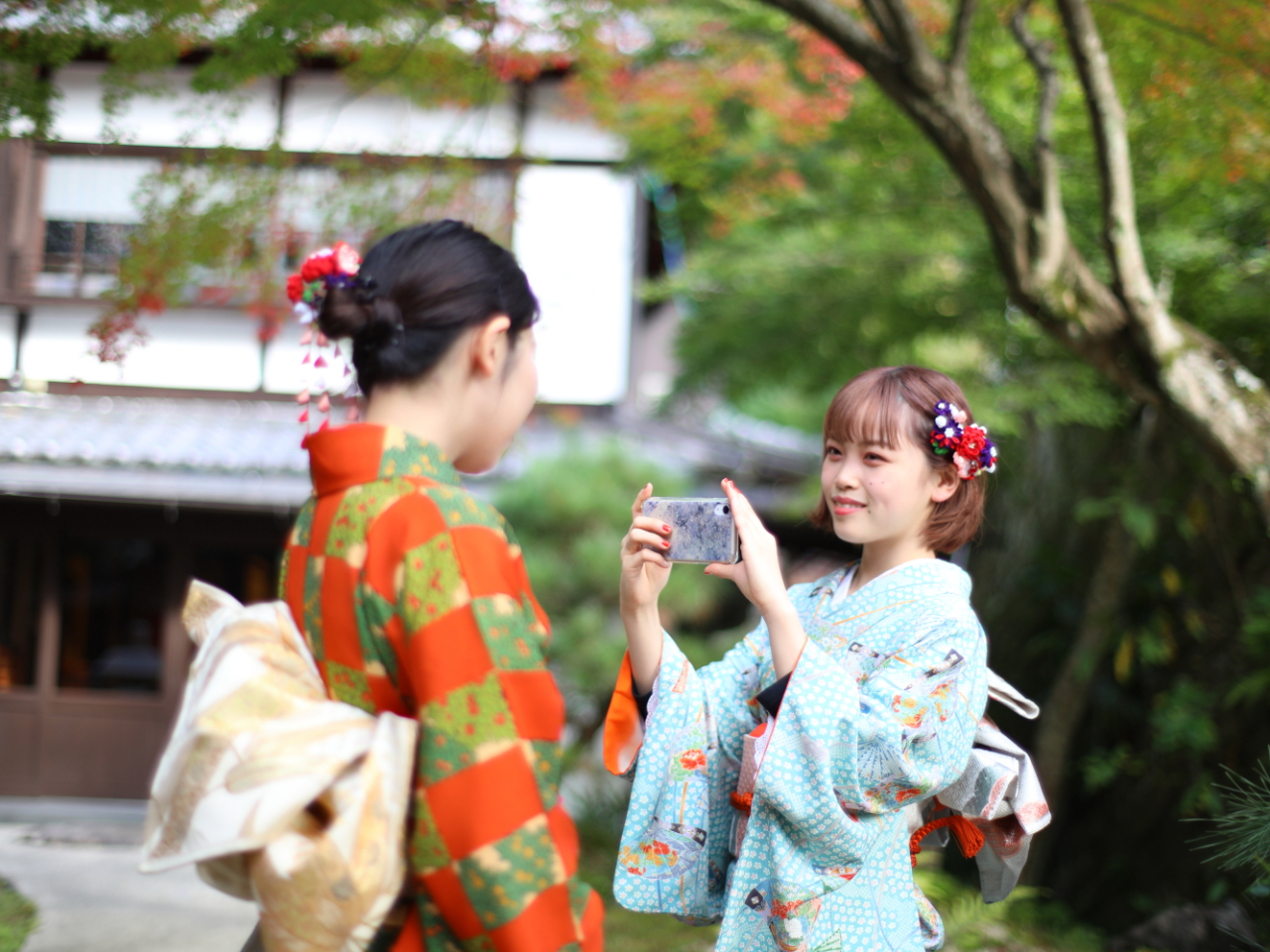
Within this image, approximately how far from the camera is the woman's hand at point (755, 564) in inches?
70.7

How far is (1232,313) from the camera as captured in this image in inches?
193

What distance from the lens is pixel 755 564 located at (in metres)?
1.80

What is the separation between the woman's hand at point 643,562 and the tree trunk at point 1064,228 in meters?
2.49

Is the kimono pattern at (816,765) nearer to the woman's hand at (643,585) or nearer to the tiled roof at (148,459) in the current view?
the woman's hand at (643,585)

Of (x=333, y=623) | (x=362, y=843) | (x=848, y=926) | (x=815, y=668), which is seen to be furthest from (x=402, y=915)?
(x=848, y=926)

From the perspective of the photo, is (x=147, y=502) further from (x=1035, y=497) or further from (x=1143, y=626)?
(x=1143, y=626)

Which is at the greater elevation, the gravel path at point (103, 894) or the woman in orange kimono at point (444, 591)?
the woman in orange kimono at point (444, 591)

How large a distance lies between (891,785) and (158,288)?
11.4ft

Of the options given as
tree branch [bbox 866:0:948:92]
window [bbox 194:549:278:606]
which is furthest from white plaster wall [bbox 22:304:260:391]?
tree branch [bbox 866:0:948:92]

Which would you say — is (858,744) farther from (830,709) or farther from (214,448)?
(214,448)

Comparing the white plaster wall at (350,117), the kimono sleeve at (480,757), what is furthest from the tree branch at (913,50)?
the white plaster wall at (350,117)

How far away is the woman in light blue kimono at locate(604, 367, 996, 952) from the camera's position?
1775 mm

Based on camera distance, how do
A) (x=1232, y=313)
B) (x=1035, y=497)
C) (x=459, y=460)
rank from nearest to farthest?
(x=459, y=460), (x=1232, y=313), (x=1035, y=497)

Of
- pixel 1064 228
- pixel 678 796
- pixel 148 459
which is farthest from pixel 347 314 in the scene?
pixel 148 459
